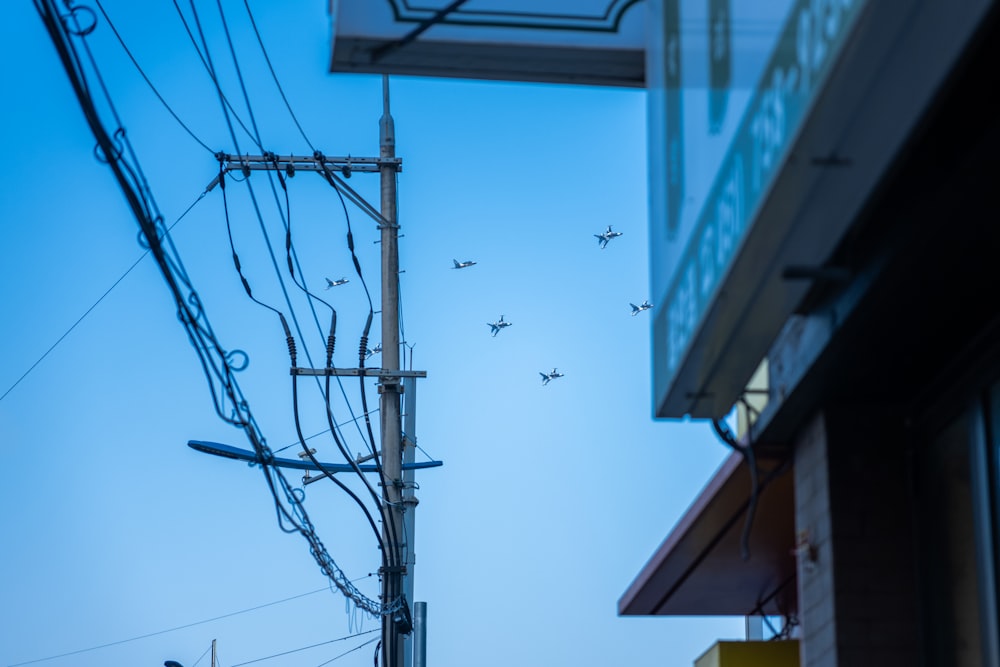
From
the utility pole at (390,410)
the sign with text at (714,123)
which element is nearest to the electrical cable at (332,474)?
the utility pole at (390,410)

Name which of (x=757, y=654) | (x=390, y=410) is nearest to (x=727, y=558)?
(x=757, y=654)

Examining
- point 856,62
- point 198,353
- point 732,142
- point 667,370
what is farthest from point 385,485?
point 856,62

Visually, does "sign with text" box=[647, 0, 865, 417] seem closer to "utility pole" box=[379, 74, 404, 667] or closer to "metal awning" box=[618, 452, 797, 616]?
"metal awning" box=[618, 452, 797, 616]

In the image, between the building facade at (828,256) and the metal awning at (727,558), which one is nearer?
the building facade at (828,256)

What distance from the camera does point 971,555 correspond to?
6.82m

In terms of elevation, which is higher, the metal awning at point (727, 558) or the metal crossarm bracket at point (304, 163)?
the metal crossarm bracket at point (304, 163)

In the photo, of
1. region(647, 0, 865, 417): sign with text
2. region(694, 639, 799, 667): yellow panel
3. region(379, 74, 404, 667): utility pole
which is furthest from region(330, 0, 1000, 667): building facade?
region(379, 74, 404, 667): utility pole

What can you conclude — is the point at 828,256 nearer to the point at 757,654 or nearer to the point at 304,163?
the point at 757,654

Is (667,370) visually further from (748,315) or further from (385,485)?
(385,485)

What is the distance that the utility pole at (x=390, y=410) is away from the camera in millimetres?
15922

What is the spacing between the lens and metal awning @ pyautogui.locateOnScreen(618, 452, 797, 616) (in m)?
8.67

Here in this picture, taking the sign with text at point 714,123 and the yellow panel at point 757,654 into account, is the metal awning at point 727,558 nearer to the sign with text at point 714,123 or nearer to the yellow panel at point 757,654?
the yellow panel at point 757,654

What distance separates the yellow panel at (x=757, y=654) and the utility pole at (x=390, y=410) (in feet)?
19.5

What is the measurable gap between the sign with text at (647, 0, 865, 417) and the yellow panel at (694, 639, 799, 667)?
3894 millimetres
